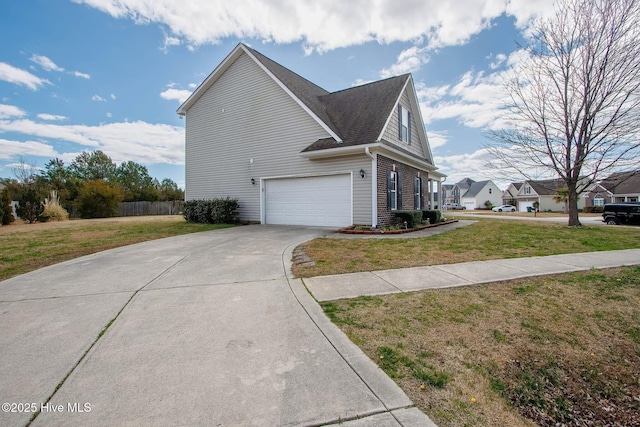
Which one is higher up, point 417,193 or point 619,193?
point 619,193

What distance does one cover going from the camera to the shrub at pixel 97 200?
25.0 metres

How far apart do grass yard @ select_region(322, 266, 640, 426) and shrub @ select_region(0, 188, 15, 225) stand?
81.8ft

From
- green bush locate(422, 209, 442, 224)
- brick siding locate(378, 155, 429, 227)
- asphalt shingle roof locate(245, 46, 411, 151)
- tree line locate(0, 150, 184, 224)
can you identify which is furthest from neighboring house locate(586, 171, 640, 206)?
tree line locate(0, 150, 184, 224)

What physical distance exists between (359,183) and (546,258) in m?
6.13

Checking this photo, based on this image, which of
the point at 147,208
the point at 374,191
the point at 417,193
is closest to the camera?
the point at 374,191

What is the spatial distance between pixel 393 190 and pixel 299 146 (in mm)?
4366

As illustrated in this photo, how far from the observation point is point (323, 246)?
297 inches

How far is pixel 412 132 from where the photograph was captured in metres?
15.3

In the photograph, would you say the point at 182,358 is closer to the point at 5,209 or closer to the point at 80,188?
the point at 5,209

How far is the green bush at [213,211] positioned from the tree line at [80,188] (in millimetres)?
14171

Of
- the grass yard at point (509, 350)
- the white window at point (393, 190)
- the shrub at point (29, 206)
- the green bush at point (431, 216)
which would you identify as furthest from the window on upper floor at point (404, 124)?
the shrub at point (29, 206)

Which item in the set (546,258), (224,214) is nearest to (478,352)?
(546,258)

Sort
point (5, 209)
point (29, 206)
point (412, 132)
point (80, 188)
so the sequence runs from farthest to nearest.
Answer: point (80, 188) < point (29, 206) < point (5, 209) < point (412, 132)

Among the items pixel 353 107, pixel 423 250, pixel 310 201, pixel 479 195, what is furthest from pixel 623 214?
pixel 479 195
